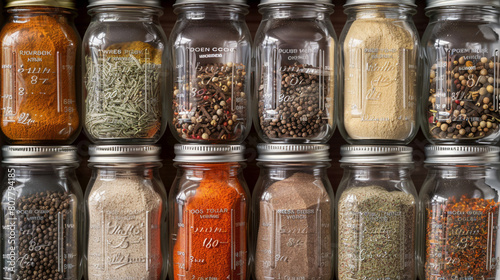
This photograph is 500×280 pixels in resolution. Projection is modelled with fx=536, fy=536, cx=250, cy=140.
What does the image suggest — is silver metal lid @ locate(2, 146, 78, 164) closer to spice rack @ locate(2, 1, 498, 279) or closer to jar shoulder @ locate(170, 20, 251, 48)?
spice rack @ locate(2, 1, 498, 279)

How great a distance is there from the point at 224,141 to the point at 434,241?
23.5 inches

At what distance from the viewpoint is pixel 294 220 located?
4.49 ft

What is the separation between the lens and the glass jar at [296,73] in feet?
4.50

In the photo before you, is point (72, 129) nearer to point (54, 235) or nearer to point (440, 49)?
point (54, 235)

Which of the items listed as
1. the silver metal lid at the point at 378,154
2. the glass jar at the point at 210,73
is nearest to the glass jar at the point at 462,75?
the silver metal lid at the point at 378,154

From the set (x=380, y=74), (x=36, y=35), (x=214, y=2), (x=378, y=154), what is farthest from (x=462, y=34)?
(x=36, y=35)

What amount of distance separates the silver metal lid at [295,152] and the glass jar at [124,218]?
31 centimetres

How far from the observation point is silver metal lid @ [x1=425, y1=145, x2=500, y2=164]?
1.37 m

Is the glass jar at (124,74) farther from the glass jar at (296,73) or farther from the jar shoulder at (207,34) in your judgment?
the glass jar at (296,73)

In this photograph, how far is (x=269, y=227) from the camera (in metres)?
1.38

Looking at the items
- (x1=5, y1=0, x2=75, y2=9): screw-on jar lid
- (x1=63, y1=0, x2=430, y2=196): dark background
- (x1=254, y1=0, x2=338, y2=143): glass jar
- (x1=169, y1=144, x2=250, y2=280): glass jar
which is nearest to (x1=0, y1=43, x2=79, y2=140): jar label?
(x1=5, y1=0, x2=75, y2=9): screw-on jar lid

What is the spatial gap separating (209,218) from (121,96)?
38cm

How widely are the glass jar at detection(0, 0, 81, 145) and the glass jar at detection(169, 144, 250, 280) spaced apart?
1.09 feet

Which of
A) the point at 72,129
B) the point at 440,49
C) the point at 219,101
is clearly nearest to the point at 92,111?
the point at 72,129
